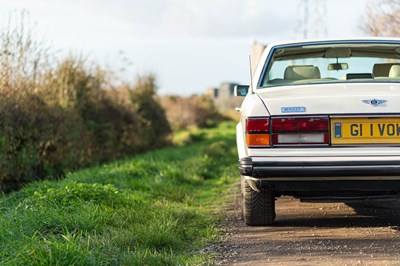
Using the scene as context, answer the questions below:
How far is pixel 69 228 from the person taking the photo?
22.0 feet

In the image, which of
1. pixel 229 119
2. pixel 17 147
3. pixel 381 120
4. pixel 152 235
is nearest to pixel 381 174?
pixel 381 120

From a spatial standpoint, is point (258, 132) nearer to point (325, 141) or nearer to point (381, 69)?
point (325, 141)

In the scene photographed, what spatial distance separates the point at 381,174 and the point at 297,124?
850 millimetres

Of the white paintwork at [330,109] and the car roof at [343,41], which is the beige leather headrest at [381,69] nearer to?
the car roof at [343,41]

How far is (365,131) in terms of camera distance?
20.9 feet

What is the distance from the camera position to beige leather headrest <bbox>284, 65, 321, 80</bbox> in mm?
7527

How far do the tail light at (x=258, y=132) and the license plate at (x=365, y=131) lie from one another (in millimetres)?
583

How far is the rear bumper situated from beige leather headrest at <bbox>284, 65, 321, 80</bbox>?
1446mm

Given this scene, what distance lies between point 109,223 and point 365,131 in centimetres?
264

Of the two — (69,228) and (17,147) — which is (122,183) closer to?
(17,147)

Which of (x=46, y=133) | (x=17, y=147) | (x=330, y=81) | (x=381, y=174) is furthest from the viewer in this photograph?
(x=46, y=133)

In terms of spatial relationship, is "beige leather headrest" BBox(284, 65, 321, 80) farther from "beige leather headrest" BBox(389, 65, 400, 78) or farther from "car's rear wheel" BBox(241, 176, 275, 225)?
"car's rear wheel" BBox(241, 176, 275, 225)

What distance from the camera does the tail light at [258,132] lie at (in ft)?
21.0

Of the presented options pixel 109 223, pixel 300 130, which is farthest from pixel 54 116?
pixel 300 130
